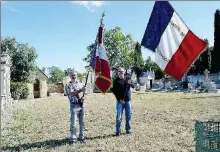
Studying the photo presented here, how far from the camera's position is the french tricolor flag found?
6852mm

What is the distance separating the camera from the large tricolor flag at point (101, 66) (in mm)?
10305

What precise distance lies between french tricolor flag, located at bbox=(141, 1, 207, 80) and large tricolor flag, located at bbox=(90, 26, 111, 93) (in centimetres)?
327

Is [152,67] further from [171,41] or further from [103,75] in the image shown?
[171,41]

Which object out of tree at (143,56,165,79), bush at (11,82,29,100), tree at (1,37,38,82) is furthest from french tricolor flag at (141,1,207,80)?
tree at (143,56,165,79)

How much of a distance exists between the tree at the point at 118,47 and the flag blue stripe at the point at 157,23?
78197 millimetres

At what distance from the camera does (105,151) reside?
357 inches

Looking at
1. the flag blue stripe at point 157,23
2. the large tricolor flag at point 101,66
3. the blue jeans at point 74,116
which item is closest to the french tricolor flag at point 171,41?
the flag blue stripe at point 157,23

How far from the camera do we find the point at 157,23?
7074mm

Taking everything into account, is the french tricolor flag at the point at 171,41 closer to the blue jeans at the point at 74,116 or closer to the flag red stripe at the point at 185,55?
the flag red stripe at the point at 185,55

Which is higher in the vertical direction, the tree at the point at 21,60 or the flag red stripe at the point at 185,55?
the tree at the point at 21,60

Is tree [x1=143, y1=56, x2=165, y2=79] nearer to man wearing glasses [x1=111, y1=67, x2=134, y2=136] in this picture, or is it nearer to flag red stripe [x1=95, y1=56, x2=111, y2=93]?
man wearing glasses [x1=111, y1=67, x2=134, y2=136]

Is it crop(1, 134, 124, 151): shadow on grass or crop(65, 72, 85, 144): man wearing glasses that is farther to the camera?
crop(65, 72, 85, 144): man wearing glasses

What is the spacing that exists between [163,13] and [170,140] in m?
4.48

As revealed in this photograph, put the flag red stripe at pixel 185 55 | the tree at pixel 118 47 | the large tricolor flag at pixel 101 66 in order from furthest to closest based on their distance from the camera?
the tree at pixel 118 47, the large tricolor flag at pixel 101 66, the flag red stripe at pixel 185 55
